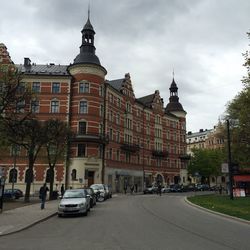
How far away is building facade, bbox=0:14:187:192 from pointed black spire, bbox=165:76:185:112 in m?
14.8

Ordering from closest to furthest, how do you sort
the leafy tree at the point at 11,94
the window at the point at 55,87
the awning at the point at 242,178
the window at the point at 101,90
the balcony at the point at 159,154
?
the leafy tree at the point at 11,94, the awning at the point at 242,178, the window at the point at 55,87, the window at the point at 101,90, the balcony at the point at 159,154

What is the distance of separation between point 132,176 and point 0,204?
47.6 metres

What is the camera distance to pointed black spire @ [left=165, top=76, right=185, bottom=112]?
91.5m

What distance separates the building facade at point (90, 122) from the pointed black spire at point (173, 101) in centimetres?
1477

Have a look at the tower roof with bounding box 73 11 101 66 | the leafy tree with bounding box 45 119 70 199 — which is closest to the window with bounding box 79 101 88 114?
the tower roof with bounding box 73 11 101 66

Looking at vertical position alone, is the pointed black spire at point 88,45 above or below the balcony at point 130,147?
above

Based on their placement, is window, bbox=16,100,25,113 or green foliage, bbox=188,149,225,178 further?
green foliage, bbox=188,149,225,178

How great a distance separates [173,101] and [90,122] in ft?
129

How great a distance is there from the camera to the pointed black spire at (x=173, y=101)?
300 ft

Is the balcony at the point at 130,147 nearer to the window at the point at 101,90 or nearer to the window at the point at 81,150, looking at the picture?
the window at the point at 101,90

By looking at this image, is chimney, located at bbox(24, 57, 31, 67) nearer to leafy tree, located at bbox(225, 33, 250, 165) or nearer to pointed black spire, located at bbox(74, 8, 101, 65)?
pointed black spire, located at bbox(74, 8, 101, 65)

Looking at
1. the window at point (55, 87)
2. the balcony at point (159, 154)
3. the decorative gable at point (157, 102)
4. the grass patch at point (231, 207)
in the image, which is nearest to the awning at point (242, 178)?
the grass patch at point (231, 207)

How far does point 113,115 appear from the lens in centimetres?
6594

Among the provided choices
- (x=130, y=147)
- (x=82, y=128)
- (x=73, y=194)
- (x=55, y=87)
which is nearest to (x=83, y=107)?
(x=82, y=128)
